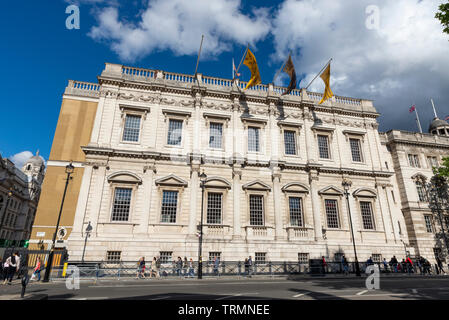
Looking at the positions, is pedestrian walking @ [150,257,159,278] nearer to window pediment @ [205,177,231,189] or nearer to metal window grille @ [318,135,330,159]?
window pediment @ [205,177,231,189]

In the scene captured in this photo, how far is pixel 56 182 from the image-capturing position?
83.0ft

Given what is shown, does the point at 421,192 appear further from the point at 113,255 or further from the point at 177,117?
the point at 113,255

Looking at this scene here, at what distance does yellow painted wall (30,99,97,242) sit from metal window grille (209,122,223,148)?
13.4m

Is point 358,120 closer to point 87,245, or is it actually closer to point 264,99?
point 264,99

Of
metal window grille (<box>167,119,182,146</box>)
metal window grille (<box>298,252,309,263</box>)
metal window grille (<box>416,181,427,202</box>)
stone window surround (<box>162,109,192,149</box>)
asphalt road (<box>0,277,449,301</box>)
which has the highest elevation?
stone window surround (<box>162,109,192,149</box>)

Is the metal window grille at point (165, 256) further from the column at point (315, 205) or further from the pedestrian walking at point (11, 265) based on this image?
the column at point (315, 205)

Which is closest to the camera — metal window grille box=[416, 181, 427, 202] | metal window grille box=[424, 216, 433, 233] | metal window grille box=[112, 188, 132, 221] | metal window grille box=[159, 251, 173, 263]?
metal window grille box=[159, 251, 173, 263]

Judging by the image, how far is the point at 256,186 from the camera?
25.0 meters

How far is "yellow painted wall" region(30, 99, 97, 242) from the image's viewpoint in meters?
24.2

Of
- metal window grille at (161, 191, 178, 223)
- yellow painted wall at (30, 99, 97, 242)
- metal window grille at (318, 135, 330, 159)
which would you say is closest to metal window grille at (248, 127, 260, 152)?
metal window grille at (318, 135, 330, 159)

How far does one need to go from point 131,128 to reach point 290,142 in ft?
55.5

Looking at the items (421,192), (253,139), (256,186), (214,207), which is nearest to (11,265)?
(214,207)

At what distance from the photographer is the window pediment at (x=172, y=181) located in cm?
2336

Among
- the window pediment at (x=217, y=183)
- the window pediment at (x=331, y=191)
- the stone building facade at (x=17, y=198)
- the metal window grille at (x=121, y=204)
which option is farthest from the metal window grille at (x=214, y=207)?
the stone building facade at (x=17, y=198)
